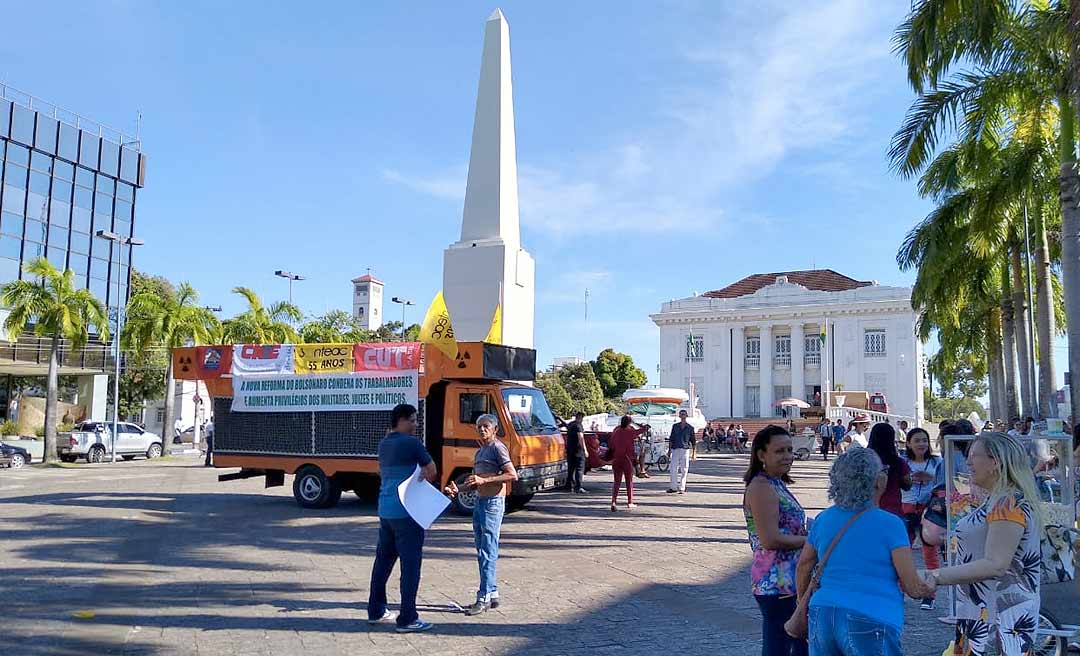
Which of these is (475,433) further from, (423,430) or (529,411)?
(529,411)

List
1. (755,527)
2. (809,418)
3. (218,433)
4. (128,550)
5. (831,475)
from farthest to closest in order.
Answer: (809,418) → (218,433) → (128,550) → (755,527) → (831,475)

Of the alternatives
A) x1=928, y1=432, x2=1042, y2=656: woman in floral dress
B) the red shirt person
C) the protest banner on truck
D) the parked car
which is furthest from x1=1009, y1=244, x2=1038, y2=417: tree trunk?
the parked car

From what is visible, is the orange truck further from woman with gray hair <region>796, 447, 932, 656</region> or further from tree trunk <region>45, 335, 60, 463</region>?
tree trunk <region>45, 335, 60, 463</region>

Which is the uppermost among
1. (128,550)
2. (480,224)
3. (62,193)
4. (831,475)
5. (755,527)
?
(62,193)

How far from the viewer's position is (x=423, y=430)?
1391 centimetres

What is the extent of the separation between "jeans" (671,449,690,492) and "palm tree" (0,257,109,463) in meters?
22.0

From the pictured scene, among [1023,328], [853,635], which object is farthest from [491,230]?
[853,635]

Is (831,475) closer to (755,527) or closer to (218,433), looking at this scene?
(755,527)

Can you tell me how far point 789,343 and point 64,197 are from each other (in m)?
53.4

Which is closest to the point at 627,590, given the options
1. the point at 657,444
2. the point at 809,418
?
the point at 657,444

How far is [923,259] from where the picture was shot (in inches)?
1047

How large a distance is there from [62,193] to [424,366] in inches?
1640

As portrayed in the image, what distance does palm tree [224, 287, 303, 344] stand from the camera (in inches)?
1537

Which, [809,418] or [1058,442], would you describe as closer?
[1058,442]
